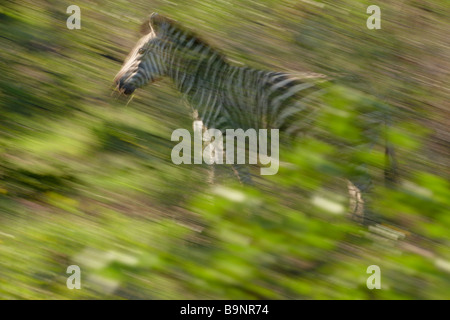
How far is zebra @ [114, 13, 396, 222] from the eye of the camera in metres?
4.13

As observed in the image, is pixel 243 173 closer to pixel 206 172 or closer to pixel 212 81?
pixel 206 172

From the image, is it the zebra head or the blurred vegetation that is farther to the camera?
the zebra head

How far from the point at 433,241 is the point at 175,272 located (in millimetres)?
774

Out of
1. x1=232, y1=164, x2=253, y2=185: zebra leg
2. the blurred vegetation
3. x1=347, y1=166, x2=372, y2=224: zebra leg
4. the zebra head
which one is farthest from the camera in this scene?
the zebra head

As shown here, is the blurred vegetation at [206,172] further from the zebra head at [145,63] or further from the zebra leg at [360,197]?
the zebra head at [145,63]

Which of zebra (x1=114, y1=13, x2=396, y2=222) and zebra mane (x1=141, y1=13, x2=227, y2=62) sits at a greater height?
zebra mane (x1=141, y1=13, x2=227, y2=62)

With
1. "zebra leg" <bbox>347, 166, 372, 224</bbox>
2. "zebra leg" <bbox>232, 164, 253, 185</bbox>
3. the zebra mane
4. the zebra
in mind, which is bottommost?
"zebra leg" <bbox>347, 166, 372, 224</bbox>

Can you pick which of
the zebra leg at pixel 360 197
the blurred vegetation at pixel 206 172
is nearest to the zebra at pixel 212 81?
the blurred vegetation at pixel 206 172

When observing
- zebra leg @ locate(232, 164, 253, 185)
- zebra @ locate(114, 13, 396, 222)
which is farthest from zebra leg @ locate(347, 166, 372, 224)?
zebra @ locate(114, 13, 396, 222)

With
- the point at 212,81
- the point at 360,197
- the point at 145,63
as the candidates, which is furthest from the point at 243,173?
the point at 360,197

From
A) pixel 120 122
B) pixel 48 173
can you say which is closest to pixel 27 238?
pixel 48 173

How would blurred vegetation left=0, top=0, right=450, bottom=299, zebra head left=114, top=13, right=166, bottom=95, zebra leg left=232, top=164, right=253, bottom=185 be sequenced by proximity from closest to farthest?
blurred vegetation left=0, top=0, right=450, bottom=299 → zebra leg left=232, top=164, right=253, bottom=185 → zebra head left=114, top=13, right=166, bottom=95

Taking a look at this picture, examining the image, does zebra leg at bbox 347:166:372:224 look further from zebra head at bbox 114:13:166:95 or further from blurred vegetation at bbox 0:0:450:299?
zebra head at bbox 114:13:166:95

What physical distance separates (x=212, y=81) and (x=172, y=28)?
0.44m
